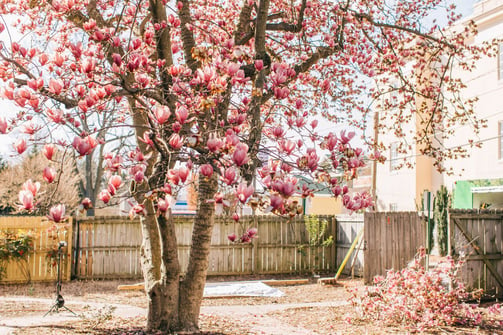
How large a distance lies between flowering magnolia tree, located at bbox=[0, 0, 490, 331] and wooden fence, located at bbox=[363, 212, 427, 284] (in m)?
3.69

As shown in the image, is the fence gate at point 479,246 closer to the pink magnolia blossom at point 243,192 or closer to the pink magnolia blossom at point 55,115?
the pink magnolia blossom at point 243,192

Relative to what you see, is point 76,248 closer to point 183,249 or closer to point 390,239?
point 183,249

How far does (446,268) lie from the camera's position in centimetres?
816

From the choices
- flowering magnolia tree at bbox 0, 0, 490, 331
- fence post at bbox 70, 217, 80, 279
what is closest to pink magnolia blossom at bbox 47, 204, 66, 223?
flowering magnolia tree at bbox 0, 0, 490, 331

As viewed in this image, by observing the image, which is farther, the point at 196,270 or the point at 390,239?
the point at 390,239

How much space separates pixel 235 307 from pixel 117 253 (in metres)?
5.26

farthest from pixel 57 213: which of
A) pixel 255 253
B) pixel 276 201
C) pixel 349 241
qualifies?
pixel 349 241

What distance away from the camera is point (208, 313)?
8.29 metres

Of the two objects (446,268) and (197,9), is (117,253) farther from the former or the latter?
(446,268)

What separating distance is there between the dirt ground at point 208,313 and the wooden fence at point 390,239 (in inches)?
30.8

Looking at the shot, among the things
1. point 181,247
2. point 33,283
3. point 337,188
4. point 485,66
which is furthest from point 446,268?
point 485,66

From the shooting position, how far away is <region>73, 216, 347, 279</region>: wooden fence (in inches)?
514

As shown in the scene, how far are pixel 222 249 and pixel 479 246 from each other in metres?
6.95

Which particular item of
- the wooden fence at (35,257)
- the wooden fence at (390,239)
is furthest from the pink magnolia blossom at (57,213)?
the wooden fence at (390,239)
